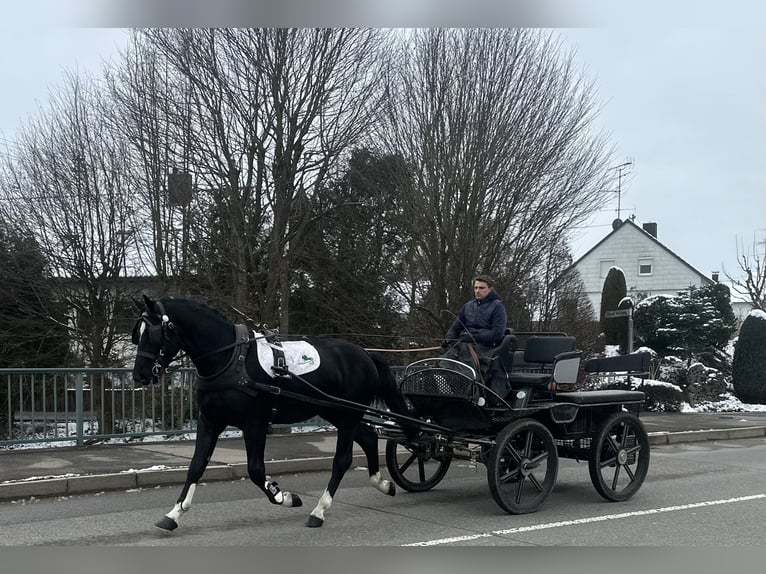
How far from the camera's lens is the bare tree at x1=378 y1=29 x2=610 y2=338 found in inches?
549

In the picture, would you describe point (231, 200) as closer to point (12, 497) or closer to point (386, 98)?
point (386, 98)

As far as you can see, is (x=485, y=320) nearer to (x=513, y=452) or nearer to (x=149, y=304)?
(x=513, y=452)

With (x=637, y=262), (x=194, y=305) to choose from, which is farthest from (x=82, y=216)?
(x=637, y=262)

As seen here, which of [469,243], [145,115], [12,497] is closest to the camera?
[12,497]

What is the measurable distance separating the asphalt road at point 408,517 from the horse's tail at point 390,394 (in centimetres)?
73

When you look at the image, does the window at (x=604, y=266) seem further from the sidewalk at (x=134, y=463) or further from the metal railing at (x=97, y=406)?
the metal railing at (x=97, y=406)

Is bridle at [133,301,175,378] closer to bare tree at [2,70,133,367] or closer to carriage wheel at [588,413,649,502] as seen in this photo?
carriage wheel at [588,413,649,502]

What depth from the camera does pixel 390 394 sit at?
23.3ft

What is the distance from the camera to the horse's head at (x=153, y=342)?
5781mm

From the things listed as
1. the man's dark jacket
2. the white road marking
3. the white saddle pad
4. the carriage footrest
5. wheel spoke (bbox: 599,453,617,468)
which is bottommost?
the white road marking

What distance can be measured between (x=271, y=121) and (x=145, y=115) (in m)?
2.18

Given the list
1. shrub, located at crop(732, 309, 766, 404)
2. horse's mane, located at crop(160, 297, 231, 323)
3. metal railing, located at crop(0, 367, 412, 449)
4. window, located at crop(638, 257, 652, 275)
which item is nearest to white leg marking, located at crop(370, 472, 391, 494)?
horse's mane, located at crop(160, 297, 231, 323)

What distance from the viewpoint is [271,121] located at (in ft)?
44.7

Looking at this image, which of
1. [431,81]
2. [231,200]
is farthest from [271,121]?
[431,81]
